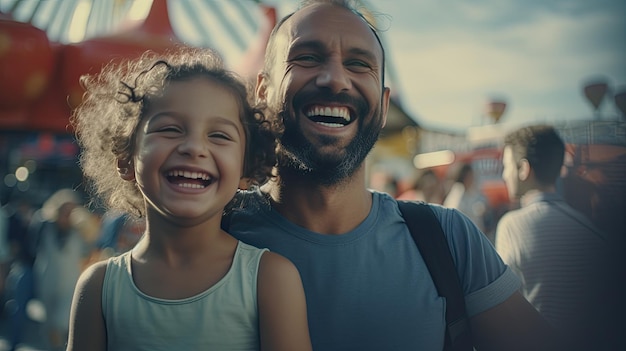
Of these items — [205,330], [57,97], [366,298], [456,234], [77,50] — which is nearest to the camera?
[205,330]

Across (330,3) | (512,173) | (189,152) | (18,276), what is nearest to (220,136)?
(189,152)

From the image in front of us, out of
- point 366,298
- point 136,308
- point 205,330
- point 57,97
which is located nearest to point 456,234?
point 366,298

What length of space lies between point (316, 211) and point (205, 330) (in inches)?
18.6

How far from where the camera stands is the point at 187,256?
1343 mm

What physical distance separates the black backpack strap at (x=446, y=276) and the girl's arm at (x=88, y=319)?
75cm

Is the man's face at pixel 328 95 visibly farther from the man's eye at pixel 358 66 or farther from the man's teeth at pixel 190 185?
the man's teeth at pixel 190 185

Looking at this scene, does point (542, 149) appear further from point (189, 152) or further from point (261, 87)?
point (189, 152)

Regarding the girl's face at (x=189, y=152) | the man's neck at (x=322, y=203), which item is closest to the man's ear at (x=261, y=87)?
the man's neck at (x=322, y=203)

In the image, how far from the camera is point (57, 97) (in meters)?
5.27

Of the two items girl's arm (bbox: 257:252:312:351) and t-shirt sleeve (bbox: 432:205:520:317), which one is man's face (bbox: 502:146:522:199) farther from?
girl's arm (bbox: 257:252:312:351)

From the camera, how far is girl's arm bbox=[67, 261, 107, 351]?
1.29 meters

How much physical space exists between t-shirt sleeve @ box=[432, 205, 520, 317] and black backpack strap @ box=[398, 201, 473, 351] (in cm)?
3

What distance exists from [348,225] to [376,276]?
17 centimetres

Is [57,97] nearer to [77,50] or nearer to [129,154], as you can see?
[77,50]
